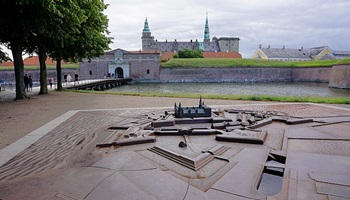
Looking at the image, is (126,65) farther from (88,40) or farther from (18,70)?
(18,70)

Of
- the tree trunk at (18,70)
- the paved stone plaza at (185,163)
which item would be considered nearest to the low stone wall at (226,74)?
the tree trunk at (18,70)

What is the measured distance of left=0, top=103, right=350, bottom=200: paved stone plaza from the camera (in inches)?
117

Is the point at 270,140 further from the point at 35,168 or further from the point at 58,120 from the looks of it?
the point at 58,120

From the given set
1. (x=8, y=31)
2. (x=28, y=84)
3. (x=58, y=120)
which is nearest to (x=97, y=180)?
(x=58, y=120)

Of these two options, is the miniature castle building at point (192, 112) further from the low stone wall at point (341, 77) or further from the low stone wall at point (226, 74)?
the low stone wall at point (226, 74)

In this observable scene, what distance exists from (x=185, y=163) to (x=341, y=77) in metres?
46.2

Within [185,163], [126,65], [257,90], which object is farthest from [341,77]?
[126,65]

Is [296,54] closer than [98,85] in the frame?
No

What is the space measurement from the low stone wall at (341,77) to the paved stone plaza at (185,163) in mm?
40561

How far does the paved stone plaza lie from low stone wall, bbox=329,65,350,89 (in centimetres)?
4056

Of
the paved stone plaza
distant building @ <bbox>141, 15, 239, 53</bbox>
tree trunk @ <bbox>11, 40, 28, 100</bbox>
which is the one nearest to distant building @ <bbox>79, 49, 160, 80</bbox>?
distant building @ <bbox>141, 15, 239, 53</bbox>

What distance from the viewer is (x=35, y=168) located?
401cm

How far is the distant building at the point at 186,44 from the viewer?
103 meters

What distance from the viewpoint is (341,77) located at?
41.3 metres
